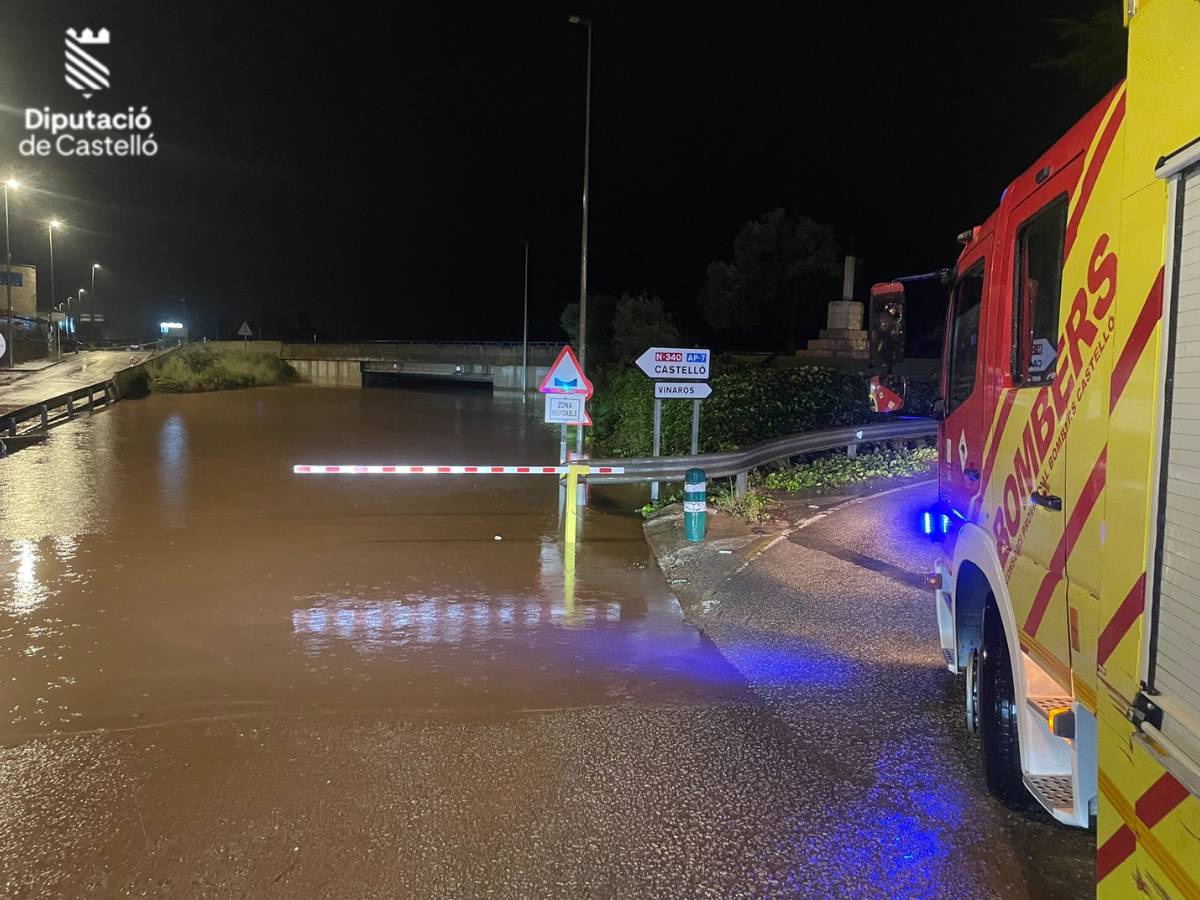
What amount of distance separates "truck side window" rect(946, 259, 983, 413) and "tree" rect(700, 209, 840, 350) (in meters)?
36.3

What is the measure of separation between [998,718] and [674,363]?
821 centimetres

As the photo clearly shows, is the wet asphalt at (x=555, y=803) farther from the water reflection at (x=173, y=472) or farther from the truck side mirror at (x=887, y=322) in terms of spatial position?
the water reflection at (x=173, y=472)

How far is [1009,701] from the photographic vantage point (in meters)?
3.68

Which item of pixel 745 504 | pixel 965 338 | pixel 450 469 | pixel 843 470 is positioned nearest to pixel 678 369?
pixel 745 504

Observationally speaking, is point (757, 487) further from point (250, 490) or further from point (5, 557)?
point (5, 557)

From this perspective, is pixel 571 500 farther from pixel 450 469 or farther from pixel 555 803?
pixel 555 803

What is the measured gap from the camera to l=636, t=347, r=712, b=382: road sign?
11531 mm

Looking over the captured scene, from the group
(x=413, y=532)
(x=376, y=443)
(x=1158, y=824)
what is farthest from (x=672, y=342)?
(x=1158, y=824)

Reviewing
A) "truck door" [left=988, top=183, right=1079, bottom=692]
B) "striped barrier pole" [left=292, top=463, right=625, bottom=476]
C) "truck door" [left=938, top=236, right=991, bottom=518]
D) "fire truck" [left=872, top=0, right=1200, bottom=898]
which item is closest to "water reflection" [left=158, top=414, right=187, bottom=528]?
"striped barrier pole" [left=292, top=463, right=625, bottom=476]

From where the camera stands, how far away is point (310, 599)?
770 cm

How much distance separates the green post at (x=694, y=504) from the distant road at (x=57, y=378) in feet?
64.8

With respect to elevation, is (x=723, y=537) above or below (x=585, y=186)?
below

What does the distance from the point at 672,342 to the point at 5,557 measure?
1111 inches

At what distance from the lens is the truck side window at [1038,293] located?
3.18 meters
